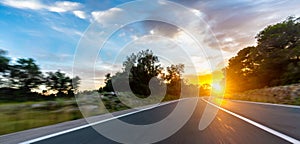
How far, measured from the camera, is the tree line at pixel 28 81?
51.6ft

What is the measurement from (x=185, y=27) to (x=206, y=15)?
1.77 metres

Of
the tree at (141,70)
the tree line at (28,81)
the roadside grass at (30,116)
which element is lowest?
the roadside grass at (30,116)

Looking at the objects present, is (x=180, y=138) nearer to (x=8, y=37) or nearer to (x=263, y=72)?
(x=8, y=37)

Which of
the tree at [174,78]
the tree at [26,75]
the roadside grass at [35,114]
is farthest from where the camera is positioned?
the tree at [174,78]

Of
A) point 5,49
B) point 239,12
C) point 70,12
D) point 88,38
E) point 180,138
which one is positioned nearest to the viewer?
point 180,138

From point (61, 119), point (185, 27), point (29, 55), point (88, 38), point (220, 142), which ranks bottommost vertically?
point (220, 142)

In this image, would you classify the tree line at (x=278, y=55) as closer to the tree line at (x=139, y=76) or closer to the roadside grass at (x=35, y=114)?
the tree line at (x=139, y=76)

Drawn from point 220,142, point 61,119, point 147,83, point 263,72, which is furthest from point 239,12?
point 263,72

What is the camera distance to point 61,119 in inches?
359

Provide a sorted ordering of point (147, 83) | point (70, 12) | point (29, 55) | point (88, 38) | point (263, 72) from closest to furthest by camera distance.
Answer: point (88, 38) < point (70, 12) < point (29, 55) < point (147, 83) < point (263, 72)

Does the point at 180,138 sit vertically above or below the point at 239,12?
below

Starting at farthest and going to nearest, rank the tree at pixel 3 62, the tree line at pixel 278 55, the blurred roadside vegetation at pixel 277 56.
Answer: the tree line at pixel 278 55 < the blurred roadside vegetation at pixel 277 56 < the tree at pixel 3 62

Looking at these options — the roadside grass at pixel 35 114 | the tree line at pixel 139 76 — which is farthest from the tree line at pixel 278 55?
the roadside grass at pixel 35 114

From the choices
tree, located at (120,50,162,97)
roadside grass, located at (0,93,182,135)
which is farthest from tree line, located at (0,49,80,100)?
tree, located at (120,50,162,97)
